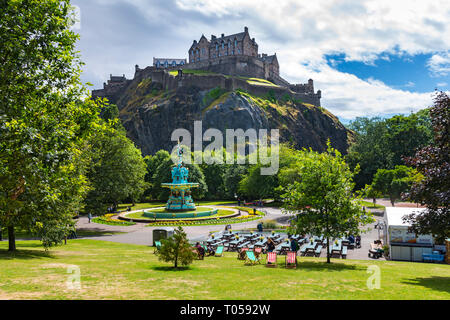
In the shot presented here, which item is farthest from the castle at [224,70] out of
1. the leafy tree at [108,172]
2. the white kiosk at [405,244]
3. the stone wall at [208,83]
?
the white kiosk at [405,244]

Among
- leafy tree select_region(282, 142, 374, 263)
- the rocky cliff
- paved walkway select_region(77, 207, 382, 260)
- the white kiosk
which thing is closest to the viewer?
leafy tree select_region(282, 142, 374, 263)

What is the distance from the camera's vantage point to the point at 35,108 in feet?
40.8

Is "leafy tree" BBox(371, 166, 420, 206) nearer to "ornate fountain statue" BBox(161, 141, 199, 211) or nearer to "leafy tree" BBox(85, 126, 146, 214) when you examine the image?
"ornate fountain statue" BBox(161, 141, 199, 211)

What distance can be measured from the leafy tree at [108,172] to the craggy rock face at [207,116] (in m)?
60.6

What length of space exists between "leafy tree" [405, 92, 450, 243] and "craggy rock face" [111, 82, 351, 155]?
8451 cm

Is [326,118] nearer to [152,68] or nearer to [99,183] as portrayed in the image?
Answer: [152,68]

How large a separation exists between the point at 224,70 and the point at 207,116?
111ft

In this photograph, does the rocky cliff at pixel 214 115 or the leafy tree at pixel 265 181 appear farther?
the rocky cliff at pixel 214 115

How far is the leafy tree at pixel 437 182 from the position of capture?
12.3m

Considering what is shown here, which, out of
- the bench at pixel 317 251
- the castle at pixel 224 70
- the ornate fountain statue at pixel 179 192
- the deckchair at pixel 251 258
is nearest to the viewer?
the deckchair at pixel 251 258

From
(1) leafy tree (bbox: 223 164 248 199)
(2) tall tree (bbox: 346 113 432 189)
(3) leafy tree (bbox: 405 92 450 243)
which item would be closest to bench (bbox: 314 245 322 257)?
(3) leafy tree (bbox: 405 92 450 243)

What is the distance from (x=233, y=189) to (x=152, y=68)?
7760cm

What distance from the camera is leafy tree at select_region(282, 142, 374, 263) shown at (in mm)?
15422

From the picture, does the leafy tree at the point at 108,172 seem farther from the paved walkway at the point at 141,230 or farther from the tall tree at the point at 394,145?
the tall tree at the point at 394,145
